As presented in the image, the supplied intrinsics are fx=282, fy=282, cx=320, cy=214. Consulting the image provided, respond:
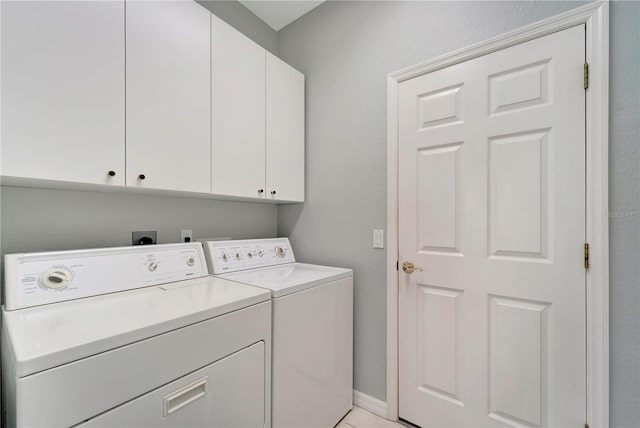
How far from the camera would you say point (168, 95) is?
1.35m

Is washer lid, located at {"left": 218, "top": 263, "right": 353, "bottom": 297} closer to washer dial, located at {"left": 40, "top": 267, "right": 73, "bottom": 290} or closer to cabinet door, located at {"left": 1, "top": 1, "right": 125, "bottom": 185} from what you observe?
washer dial, located at {"left": 40, "top": 267, "right": 73, "bottom": 290}

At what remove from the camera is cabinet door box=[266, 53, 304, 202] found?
73.7 inches

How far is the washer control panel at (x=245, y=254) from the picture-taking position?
5.34ft

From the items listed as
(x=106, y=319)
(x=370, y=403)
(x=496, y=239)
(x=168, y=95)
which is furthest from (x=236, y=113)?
(x=370, y=403)

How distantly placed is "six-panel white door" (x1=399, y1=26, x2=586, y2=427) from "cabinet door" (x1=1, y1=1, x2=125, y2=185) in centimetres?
147

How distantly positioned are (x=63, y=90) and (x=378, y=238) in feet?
5.40

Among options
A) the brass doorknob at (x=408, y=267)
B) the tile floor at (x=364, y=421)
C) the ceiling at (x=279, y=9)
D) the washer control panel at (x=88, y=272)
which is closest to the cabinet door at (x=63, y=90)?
the washer control panel at (x=88, y=272)

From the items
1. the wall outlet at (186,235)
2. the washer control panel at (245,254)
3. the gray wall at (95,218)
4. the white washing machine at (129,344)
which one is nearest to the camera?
the white washing machine at (129,344)

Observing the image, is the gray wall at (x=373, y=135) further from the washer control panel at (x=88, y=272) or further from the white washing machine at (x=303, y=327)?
the washer control panel at (x=88, y=272)

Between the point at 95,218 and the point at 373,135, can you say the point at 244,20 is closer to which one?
the point at 373,135

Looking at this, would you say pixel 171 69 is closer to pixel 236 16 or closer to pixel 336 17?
pixel 236 16

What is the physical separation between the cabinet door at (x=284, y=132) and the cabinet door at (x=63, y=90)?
0.85 m

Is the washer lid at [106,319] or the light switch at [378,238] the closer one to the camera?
the washer lid at [106,319]

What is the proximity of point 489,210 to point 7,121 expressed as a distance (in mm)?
2004
